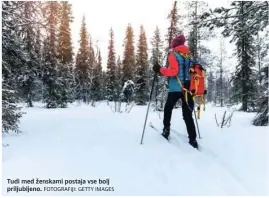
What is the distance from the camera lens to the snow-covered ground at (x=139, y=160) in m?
4.53

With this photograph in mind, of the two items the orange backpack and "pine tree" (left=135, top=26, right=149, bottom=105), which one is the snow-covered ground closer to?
the orange backpack

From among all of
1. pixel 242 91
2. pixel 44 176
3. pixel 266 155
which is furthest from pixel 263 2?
pixel 242 91

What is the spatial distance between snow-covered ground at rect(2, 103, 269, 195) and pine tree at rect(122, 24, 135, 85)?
4278 centimetres

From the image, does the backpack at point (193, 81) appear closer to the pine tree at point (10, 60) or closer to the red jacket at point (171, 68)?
the red jacket at point (171, 68)

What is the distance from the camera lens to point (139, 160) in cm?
535

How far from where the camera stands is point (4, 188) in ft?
13.9

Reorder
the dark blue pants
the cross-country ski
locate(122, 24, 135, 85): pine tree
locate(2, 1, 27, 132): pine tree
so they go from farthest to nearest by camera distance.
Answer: locate(122, 24, 135, 85): pine tree < locate(2, 1, 27, 132): pine tree < the dark blue pants < the cross-country ski

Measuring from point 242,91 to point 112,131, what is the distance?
24354mm

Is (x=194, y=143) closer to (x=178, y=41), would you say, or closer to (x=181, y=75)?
(x=181, y=75)

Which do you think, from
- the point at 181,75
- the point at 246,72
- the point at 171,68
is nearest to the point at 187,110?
the point at 181,75

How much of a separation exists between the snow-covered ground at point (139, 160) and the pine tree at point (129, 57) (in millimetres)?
42778

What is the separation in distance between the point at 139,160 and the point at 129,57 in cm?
4643

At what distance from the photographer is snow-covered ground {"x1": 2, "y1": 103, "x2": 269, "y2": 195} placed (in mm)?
4527

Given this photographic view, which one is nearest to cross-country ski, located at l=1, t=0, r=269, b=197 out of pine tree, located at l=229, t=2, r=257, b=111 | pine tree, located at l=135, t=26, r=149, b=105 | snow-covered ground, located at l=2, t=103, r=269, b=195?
snow-covered ground, located at l=2, t=103, r=269, b=195
